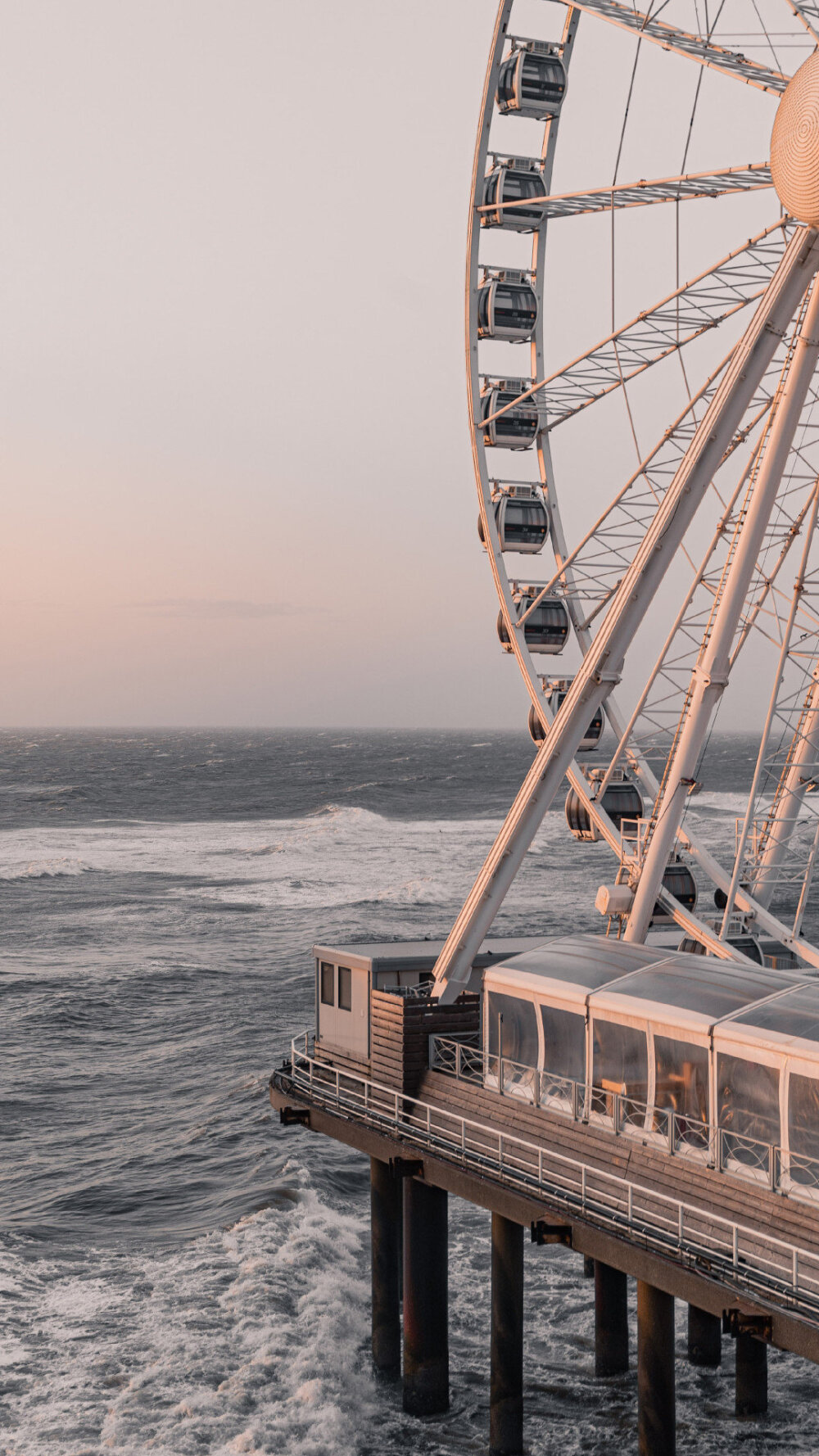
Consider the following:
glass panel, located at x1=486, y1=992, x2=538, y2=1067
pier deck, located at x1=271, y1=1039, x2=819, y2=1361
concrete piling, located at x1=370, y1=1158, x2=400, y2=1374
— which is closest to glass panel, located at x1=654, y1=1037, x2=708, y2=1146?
pier deck, located at x1=271, y1=1039, x2=819, y2=1361

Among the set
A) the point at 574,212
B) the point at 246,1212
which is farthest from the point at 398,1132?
the point at 574,212

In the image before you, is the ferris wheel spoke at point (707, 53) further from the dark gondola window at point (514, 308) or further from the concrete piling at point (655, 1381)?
the concrete piling at point (655, 1381)

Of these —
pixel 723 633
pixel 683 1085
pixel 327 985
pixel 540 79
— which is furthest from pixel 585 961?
pixel 540 79

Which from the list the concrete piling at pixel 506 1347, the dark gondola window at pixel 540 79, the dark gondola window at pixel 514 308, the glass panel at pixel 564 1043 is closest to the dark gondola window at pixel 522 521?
the dark gondola window at pixel 514 308

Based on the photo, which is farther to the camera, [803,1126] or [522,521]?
[522,521]

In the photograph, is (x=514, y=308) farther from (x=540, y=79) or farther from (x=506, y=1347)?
(x=506, y=1347)
